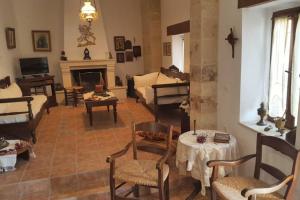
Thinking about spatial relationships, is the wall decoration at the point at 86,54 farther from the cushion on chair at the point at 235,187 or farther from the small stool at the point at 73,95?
the cushion on chair at the point at 235,187

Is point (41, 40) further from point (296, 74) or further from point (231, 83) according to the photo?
point (296, 74)

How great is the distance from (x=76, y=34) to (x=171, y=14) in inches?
110

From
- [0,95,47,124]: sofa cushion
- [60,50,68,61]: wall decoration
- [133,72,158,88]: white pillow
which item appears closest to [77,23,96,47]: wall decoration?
[60,50,68,61]: wall decoration

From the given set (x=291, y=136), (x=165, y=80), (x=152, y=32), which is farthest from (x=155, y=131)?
(x=152, y=32)

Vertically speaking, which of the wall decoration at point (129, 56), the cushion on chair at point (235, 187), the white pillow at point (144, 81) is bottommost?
the cushion on chair at point (235, 187)

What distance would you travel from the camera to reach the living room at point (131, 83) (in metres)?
2.62

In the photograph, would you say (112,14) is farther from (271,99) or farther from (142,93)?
(271,99)

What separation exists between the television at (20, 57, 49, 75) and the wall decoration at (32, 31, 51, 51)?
0.42 metres

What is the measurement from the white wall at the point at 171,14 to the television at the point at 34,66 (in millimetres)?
3292

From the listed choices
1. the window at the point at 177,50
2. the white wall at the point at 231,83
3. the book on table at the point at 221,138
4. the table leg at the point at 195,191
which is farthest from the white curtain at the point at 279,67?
the window at the point at 177,50

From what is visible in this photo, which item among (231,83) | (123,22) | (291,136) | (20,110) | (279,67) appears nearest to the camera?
(291,136)

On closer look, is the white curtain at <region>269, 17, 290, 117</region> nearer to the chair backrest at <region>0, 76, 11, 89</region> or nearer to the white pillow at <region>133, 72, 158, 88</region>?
the white pillow at <region>133, 72, 158, 88</region>

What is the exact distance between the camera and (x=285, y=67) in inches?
96.2

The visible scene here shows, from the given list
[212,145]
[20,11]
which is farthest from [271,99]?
Answer: [20,11]
